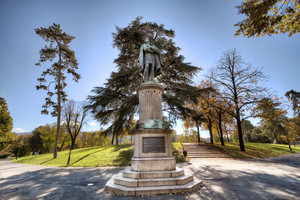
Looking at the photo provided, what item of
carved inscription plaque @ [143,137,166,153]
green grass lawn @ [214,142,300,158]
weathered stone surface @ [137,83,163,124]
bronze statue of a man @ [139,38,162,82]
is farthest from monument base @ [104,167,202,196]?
green grass lawn @ [214,142,300,158]

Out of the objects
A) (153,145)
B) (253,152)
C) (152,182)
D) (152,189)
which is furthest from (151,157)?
(253,152)

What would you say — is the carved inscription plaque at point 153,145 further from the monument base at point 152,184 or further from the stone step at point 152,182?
the stone step at point 152,182

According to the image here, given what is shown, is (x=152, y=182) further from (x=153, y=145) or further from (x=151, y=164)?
(x=153, y=145)

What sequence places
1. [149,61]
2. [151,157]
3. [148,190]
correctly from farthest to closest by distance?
[149,61] → [151,157] → [148,190]

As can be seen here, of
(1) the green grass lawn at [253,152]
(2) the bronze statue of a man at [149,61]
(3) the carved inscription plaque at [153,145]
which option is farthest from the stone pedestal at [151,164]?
(1) the green grass lawn at [253,152]

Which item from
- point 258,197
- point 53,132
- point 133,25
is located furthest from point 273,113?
point 53,132

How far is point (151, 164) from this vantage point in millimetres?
4867

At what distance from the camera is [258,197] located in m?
3.67

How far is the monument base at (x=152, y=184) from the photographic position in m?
3.99

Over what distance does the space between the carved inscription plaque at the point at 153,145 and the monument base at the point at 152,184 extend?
0.74 meters

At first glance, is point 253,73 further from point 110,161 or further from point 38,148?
point 38,148

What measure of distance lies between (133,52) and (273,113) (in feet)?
53.2

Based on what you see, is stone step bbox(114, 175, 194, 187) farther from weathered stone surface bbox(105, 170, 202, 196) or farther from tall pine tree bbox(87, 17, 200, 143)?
tall pine tree bbox(87, 17, 200, 143)

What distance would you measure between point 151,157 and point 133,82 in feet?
26.6
